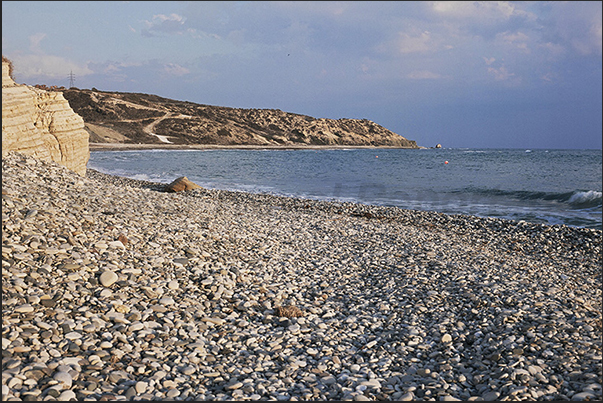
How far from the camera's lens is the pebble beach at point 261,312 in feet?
15.6

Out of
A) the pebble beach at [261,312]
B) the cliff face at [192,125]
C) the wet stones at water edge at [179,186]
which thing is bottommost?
the pebble beach at [261,312]

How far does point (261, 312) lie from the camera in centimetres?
670

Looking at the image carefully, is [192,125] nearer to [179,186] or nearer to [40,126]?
[179,186]

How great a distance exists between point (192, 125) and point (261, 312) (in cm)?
10013

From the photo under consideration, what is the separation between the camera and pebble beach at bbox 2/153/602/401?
4742mm

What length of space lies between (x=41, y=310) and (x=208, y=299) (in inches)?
92.0

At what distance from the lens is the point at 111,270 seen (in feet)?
22.9

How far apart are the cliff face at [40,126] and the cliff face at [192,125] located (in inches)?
2526

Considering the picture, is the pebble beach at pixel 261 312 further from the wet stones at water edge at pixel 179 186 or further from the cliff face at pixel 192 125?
the cliff face at pixel 192 125

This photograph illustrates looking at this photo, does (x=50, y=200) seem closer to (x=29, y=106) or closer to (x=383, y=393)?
(x=29, y=106)

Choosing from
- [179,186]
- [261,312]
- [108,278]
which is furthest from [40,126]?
[261,312]

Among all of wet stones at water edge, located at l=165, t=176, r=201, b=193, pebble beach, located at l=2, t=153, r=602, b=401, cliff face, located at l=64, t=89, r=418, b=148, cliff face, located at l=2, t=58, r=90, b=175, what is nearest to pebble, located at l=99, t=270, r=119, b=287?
pebble beach, located at l=2, t=153, r=602, b=401

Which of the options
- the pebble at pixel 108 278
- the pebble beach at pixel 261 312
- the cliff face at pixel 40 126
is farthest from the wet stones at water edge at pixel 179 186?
the pebble at pixel 108 278

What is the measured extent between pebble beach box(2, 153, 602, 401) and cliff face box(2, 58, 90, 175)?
2132 millimetres
